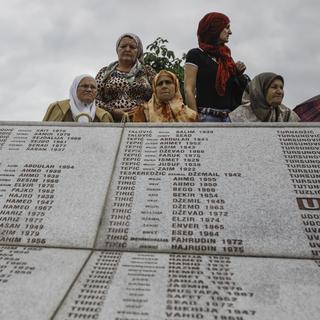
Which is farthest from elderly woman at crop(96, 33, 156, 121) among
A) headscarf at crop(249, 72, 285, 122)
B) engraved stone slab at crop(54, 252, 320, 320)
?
engraved stone slab at crop(54, 252, 320, 320)

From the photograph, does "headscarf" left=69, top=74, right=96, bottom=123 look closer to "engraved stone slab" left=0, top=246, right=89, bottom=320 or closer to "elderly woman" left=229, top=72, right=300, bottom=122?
"elderly woman" left=229, top=72, right=300, bottom=122

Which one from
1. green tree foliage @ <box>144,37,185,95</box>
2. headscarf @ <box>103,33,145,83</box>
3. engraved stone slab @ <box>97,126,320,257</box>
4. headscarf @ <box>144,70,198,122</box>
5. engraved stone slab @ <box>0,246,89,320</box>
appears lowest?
engraved stone slab @ <box>0,246,89,320</box>

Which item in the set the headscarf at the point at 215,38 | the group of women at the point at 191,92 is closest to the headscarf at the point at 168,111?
the group of women at the point at 191,92

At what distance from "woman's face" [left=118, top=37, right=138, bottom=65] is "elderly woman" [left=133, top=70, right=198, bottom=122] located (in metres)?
0.58

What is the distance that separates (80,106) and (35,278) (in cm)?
301

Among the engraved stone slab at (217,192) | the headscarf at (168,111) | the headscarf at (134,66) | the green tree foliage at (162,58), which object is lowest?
the engraved stone slab at (217,192)

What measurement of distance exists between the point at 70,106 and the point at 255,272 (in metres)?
3.45

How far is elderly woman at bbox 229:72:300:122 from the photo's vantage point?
15.5 ft

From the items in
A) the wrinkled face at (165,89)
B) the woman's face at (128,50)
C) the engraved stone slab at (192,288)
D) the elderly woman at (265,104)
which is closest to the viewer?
the engraved stone slab at (192,288)

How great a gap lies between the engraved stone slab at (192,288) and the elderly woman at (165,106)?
241 centimetres

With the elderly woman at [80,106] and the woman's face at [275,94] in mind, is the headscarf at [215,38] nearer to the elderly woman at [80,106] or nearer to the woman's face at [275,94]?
the woman's face at [275,94]

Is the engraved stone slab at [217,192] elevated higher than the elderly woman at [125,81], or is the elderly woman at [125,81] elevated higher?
the elderly woman at [125,81]

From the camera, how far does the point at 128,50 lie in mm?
5312

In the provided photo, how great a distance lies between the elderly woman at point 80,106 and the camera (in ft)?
15.8
